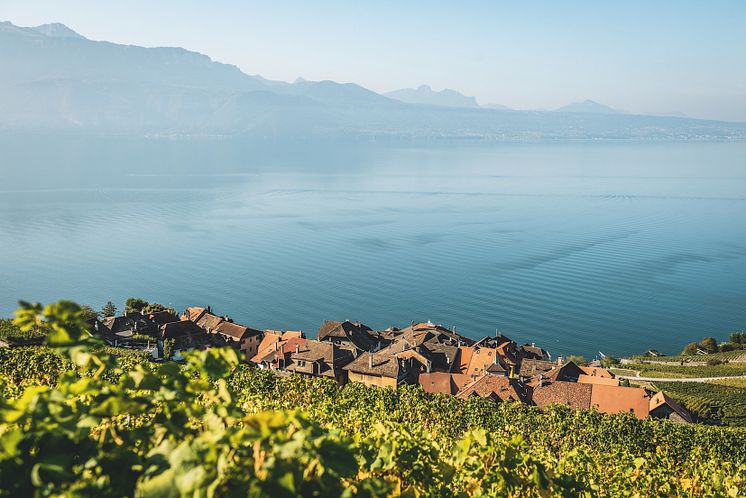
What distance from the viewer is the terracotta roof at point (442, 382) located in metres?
36.1

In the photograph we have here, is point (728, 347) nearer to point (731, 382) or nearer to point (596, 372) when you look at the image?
point (731, 382)

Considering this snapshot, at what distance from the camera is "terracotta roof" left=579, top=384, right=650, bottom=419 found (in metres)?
32.2

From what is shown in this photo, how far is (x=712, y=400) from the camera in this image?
4038 centimetres

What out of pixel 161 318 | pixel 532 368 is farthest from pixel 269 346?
pixel 532 368

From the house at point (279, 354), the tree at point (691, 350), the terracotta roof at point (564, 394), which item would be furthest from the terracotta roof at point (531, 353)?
the tree at point (691, 350)

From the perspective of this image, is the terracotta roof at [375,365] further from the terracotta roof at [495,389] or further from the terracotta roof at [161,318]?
the terracotta roof at [161,318]

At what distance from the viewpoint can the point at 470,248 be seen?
296 feet

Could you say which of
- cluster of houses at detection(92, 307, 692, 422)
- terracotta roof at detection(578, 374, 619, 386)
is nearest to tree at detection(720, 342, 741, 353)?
cluster of houses at detection(92, 307, 692, 422)

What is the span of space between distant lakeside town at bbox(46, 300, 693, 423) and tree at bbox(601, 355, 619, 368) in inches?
54.5

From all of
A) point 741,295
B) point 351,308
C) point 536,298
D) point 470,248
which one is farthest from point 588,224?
point 351,308

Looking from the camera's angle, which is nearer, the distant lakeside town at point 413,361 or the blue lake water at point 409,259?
the distant lakeside town at point 413,361

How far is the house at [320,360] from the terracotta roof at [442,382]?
5494mm

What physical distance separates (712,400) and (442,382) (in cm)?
1922

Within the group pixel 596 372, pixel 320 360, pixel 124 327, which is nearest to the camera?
pixel 320 360
